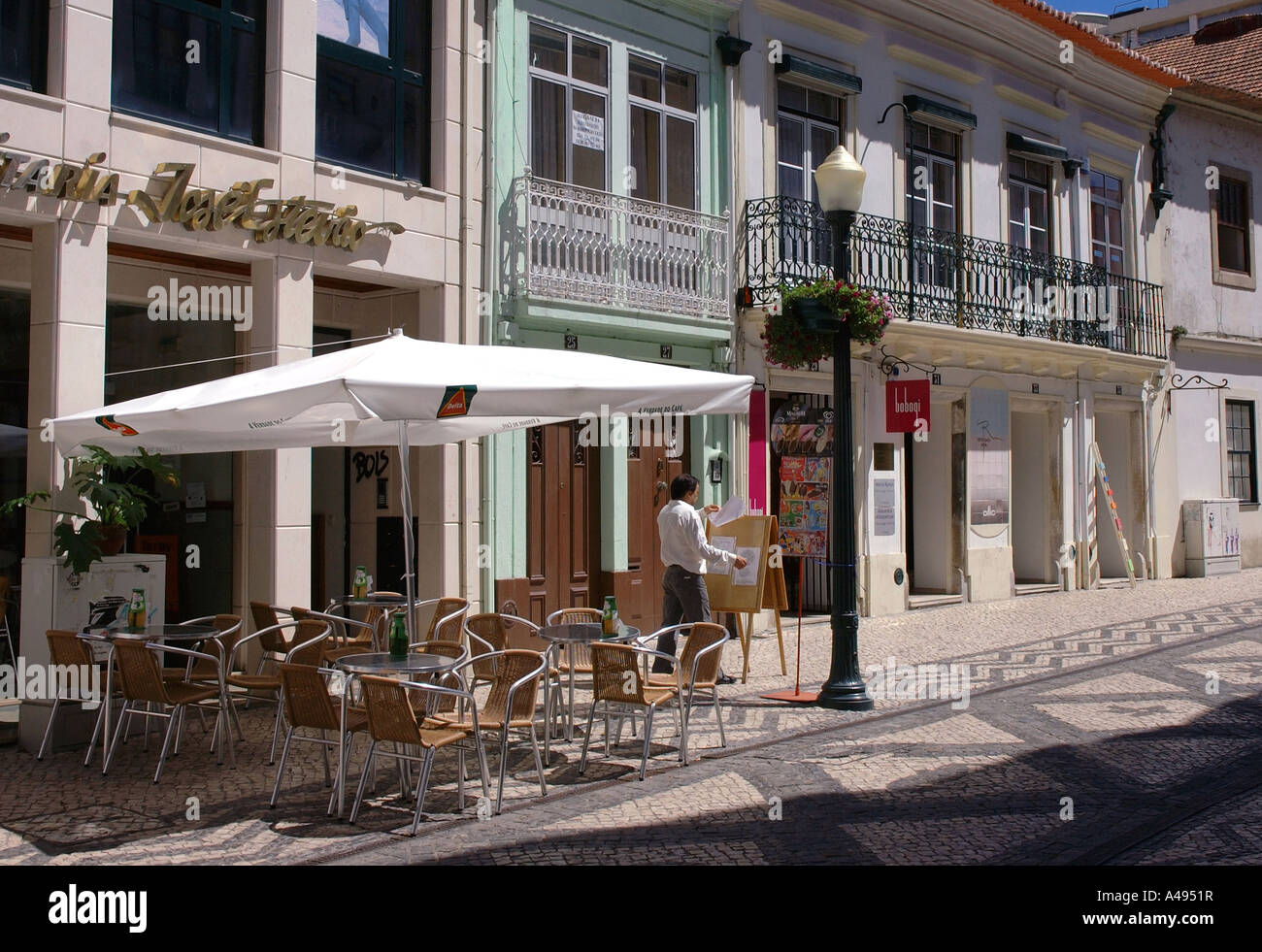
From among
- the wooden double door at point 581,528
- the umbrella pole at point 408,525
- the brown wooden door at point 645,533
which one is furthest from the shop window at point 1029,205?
the umbrella pole at point 408,525

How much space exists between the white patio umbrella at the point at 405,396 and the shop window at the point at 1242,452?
722 inches

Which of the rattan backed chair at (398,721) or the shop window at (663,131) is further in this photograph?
the shop window at (663,131)

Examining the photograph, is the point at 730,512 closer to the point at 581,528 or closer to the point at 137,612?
the point at 581,528

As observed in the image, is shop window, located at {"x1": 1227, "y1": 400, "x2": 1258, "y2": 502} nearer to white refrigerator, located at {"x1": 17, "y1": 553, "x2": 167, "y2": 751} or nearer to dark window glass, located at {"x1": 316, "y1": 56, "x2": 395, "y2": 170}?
dark window glass, located at {"x1": 316, "y1": 56, "x2": 395, "y2": 170}

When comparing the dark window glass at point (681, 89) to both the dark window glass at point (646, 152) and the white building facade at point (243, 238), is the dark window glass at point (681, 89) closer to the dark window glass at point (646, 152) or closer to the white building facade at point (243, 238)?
the dark window glass at point (646, 152)

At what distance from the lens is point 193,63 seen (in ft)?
32.9

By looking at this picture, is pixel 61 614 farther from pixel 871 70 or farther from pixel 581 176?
pixel 871 70

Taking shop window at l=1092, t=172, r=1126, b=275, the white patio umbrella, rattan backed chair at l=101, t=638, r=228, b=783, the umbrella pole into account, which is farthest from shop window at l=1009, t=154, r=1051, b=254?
rattan backed chair at l=101, t=638, r=228, b=783

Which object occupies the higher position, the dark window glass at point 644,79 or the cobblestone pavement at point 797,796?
the dark window glass at point 644,79

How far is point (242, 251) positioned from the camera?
10125mm

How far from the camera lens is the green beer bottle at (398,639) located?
22.1 ft

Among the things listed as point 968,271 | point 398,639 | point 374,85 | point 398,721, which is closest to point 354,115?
point 374,85
